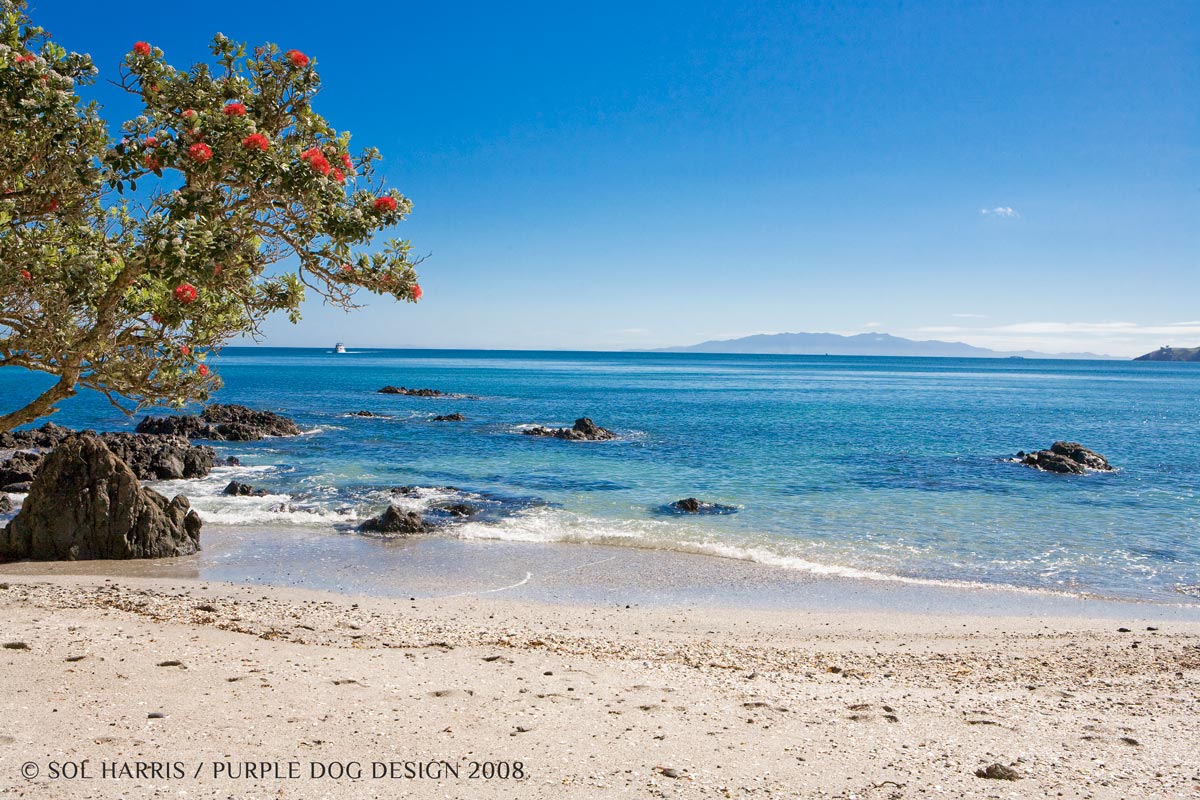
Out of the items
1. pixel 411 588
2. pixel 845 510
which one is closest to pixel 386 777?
pixel 411 588

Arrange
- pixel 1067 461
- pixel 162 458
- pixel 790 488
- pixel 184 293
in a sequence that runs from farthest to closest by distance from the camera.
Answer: pixel 1067 461 < pixel 162 458 < pixel 790 488 < pixel 184 293

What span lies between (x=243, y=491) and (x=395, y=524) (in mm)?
8280

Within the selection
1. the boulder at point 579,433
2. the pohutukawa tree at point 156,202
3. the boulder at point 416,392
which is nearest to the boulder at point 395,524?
the pohutukawa tree at point 156,202

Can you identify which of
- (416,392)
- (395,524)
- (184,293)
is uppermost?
(184,293)

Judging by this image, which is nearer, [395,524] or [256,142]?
[256,142]

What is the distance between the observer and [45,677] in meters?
8.38

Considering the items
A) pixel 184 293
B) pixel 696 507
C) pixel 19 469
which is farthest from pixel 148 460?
pixel 184 293

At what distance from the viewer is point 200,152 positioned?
6.96m

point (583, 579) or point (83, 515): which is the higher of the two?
point (83, 515)

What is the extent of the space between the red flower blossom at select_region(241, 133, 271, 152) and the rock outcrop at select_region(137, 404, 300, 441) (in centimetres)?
3952

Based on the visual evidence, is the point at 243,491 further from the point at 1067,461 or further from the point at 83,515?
the point at 1067,461

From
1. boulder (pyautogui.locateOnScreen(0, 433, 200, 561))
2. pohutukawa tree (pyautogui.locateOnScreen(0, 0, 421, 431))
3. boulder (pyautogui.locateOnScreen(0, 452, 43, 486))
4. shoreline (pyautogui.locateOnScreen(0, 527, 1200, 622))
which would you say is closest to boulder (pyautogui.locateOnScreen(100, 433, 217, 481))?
boulder (pyautogui.locateOnScreen(0, 452, 43, 486))

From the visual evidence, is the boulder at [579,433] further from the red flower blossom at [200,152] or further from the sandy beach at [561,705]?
the red flower blossom at [200,152]

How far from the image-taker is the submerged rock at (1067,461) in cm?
3419
